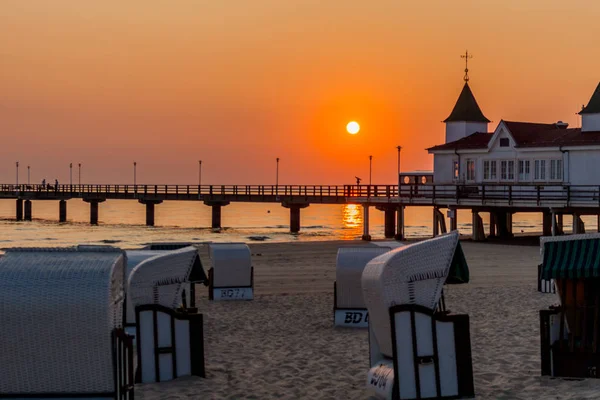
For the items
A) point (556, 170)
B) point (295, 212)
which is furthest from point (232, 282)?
point (295, 212)

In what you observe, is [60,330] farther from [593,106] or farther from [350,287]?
[593,106]

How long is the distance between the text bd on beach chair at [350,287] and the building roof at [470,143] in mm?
31376

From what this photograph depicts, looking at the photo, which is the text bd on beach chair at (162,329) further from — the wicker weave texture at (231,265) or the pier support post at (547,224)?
the pier support post at (547,224)

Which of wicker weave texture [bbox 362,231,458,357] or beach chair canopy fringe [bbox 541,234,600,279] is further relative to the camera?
beach chair canopy fringe [bbox 541,234,600,279]

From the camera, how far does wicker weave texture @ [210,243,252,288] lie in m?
22.7

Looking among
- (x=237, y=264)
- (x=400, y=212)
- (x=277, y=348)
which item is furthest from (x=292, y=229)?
(x=277, y=348)

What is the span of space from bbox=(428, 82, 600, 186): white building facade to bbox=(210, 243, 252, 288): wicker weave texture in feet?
82.0

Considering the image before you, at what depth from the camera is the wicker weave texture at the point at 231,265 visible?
894 inches

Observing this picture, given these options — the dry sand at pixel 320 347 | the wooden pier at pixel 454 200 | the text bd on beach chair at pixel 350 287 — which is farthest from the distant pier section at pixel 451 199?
the text bd on beach chair at pixel 350 287

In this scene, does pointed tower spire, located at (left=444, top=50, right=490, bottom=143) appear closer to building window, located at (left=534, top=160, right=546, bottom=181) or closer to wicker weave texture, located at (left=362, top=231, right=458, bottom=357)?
building window, located at (left=534, top=160, right=546, bottom=181)

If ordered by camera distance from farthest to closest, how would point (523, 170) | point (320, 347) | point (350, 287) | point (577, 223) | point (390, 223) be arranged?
point (390, 223)
point (523, 170)
point (577, 223)
point (350, 287)
point (320, 347)

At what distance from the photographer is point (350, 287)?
59.3 ft

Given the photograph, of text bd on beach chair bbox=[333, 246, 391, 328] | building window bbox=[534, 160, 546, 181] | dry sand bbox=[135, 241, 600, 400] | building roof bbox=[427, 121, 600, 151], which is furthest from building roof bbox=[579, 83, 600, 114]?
text bd on beach chair bbox=[333, 246, 391, 328]

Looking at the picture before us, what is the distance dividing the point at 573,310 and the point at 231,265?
A: 12216 mm
